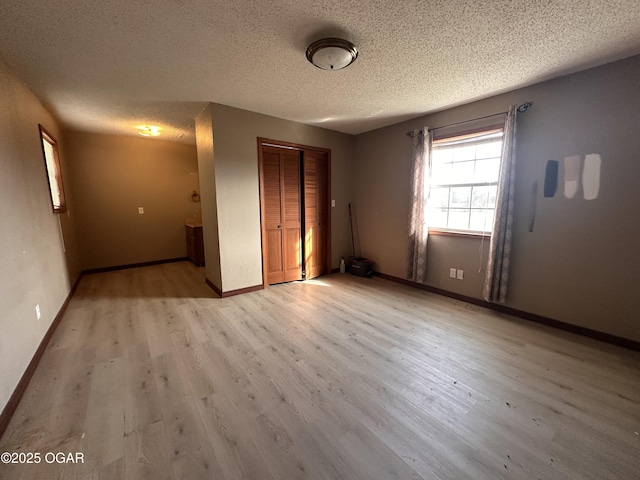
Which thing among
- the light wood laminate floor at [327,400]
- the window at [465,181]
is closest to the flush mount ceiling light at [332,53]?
the window at [465,181]

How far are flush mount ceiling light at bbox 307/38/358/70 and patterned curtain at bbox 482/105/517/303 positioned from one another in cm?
193

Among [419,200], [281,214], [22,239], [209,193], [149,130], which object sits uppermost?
[149,130]

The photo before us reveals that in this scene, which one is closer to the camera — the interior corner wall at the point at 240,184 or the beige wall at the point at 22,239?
the beige wall at the point at 22,239

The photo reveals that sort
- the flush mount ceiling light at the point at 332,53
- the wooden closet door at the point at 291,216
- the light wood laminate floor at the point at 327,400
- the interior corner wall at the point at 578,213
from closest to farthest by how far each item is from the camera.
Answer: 1. the light wood laminate floor at the point at 327,400
2. the flush mount ceiling light at the point at 332,53
3. the interior corner wall at the point at 578,213
4. the wooden closet door at the point at 291,216

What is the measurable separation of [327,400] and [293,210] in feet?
9.46

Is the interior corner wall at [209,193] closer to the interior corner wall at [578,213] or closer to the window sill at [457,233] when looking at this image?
the window sill at [457,233]

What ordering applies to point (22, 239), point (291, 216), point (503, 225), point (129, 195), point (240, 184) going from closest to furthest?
point (22, 239) < point (503, 225) < point (240, 184) < point (291, 216) < point (129, 195)

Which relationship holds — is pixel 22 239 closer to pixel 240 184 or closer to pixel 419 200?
pixel 240 184

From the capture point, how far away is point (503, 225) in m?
2.85

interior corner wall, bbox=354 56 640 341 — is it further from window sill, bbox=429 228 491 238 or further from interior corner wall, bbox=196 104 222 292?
interior corner wall, bbox=196 104 222 292

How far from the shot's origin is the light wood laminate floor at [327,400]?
4.20ft

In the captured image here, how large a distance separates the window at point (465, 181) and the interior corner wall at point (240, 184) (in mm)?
2090

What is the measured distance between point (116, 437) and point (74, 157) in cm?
492

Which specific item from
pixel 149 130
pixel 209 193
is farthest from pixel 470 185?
pixel 149 130
